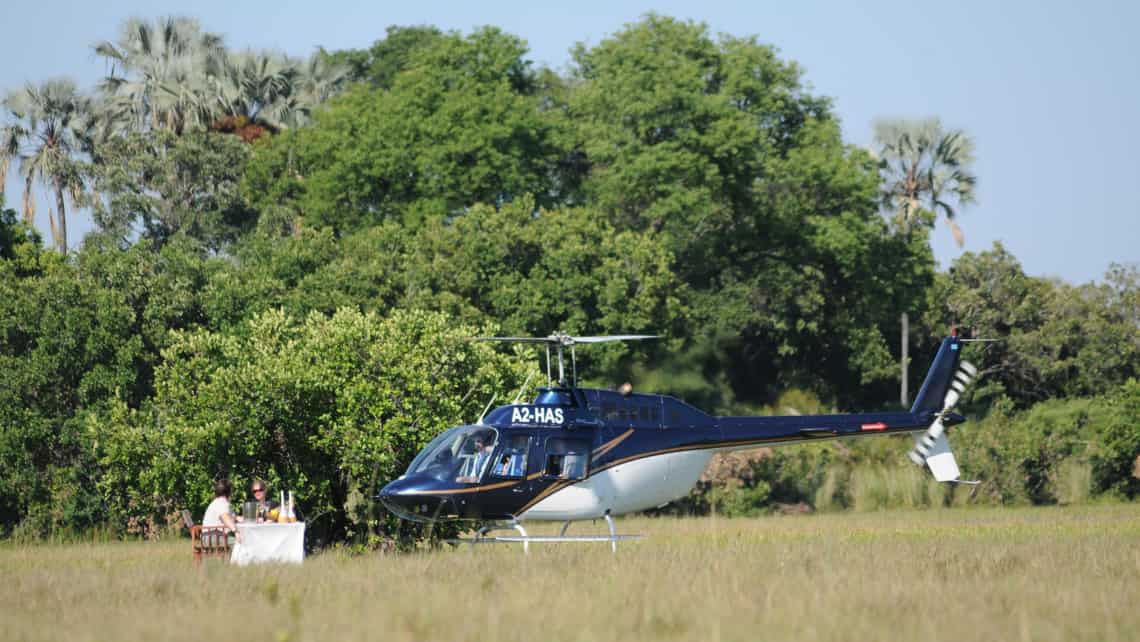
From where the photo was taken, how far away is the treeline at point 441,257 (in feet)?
98.8

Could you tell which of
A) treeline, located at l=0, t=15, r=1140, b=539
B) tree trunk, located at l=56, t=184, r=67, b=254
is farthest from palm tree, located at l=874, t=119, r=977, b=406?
tree trunk, located at l=56, t=184, r=67, b=254

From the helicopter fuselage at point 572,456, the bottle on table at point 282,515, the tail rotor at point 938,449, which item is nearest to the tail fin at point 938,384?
the tail rotor at point 938,449

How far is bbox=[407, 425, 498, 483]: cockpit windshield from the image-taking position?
2339 cm

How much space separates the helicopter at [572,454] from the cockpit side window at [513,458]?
0.02m

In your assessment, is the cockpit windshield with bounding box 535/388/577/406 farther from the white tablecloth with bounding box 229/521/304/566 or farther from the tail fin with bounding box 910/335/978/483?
the tail fin with bounding box 910/335/978/483

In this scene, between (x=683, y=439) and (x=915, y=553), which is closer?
(x=915, y=553)

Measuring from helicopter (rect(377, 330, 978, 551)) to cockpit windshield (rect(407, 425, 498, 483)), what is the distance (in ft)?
0.05

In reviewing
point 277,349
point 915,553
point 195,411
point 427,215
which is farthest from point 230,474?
point 427,215

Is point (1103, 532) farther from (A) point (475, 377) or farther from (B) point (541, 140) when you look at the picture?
(B) point (541, 140)

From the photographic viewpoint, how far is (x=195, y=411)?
27.0 metres

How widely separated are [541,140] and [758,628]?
149 ft

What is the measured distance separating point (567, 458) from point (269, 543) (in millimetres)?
5120

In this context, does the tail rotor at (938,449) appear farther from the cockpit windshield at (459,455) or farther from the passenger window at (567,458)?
the cockpit windshield at (459,455)

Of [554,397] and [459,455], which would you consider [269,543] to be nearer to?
[459,455]
